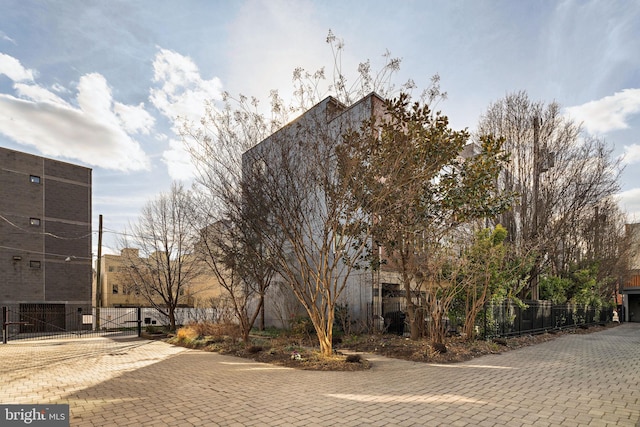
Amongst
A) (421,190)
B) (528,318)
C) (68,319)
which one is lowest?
(68,319)

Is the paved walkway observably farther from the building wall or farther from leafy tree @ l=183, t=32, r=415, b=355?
the building wall

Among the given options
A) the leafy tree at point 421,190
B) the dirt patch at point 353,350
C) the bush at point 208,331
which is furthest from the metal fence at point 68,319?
the leafy tree at point 421,190

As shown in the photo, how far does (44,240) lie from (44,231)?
634 millimetres

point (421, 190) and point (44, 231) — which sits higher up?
point (44, 231)

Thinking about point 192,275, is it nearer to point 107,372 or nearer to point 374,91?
point 107,372

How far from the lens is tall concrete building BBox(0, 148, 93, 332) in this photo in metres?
24.1

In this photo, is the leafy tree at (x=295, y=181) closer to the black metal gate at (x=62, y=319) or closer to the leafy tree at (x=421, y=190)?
the leafy tree at (x=421, y=190)

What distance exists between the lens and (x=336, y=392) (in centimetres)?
616

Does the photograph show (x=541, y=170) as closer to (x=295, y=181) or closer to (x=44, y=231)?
(x=295, y=181)

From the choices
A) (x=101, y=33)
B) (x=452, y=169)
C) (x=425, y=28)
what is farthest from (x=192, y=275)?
(x=425, y=28)

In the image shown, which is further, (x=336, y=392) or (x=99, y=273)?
(x=99, y=273)

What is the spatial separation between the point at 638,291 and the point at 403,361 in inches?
1255

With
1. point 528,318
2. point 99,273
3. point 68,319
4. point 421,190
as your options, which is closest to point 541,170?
point 528,318

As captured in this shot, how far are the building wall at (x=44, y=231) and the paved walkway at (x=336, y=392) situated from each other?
60.4 feet
